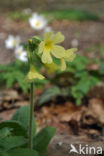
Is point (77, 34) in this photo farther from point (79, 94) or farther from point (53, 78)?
point (79, 94)

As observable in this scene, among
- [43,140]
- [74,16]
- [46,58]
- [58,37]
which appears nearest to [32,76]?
[46,58]

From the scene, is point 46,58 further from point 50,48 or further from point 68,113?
point 68,113

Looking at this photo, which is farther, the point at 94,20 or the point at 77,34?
the point at 94,20

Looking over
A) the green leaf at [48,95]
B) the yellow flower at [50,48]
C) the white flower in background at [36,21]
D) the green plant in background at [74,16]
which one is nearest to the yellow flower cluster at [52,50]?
the yellow flower at [50,48]

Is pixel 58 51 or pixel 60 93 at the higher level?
pixel 58 51

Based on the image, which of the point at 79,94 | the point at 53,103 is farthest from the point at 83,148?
the point at 53,103

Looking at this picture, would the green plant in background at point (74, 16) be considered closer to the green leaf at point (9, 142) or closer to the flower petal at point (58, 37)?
the flower petal at point (58, 37)
